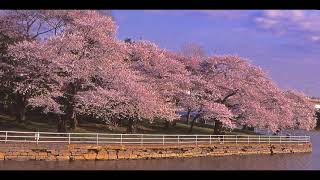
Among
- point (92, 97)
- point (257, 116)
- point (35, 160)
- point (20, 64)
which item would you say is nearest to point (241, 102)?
point (257, 116)

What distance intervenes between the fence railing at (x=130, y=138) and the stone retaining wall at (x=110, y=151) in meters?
0.41

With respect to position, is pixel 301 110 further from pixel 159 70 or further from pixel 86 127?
pixel 86 127

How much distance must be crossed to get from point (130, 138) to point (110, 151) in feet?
10.7

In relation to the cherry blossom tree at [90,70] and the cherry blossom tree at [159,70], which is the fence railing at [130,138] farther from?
the cherry blossom tree at [159,70]

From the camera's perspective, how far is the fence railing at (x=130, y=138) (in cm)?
2811

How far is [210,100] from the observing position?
1748 inches

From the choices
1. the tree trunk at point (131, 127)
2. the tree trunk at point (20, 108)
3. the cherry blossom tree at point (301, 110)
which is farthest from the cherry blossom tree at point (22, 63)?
the cherry blossom tree at point (301, 110)

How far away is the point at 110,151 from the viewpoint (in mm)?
30344

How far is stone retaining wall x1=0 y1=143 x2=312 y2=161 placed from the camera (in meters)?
26.0

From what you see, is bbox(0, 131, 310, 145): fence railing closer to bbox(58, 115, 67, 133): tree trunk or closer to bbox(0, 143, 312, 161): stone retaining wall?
bbox(0, 143, 312, 161): stone retaining wall

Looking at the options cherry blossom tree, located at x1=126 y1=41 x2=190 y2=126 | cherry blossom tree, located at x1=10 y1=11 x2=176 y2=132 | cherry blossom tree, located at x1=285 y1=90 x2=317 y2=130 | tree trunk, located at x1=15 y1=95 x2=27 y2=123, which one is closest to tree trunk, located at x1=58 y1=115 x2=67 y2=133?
cherry blossom tree, located at x1=10 y1=11 x2=176 y2=132

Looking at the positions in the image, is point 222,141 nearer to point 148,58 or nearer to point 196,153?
point 196,153

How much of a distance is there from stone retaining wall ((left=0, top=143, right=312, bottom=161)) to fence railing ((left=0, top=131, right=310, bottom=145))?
1.34 ft

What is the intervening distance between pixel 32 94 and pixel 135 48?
1219 cm
